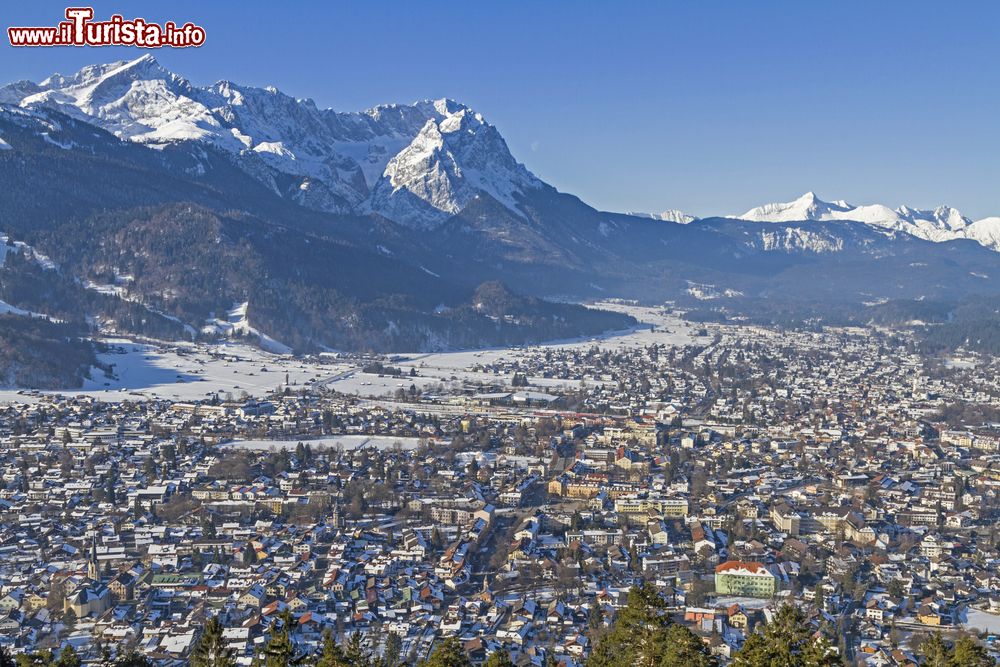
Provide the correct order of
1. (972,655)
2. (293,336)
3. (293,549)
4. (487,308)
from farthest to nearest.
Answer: (487,308)
(293,336)
(293,549)
(972,655)

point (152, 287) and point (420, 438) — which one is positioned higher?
point (152, 287)

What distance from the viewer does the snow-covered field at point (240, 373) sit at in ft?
241

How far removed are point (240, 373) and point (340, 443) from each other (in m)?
30.2

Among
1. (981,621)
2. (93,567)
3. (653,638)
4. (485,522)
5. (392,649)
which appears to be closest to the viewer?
(653,638)

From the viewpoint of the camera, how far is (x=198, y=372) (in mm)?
82500

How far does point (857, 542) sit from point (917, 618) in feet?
25.5

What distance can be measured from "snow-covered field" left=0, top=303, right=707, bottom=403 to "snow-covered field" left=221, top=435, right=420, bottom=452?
15.2m

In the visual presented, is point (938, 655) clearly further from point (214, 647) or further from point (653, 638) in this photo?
point (214, 647)

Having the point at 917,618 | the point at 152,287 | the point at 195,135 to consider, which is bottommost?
the point at 917,618

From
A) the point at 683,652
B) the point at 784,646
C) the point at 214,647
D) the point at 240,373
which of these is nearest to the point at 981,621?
the point at 683,652

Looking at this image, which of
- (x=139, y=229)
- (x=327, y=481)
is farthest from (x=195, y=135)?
(x=327, y=481)

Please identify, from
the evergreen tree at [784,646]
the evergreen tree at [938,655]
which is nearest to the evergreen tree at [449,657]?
the evergreen tree at [784,646]

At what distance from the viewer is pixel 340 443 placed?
5569cm

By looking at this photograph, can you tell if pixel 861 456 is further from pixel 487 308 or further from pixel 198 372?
pixel 487 308
